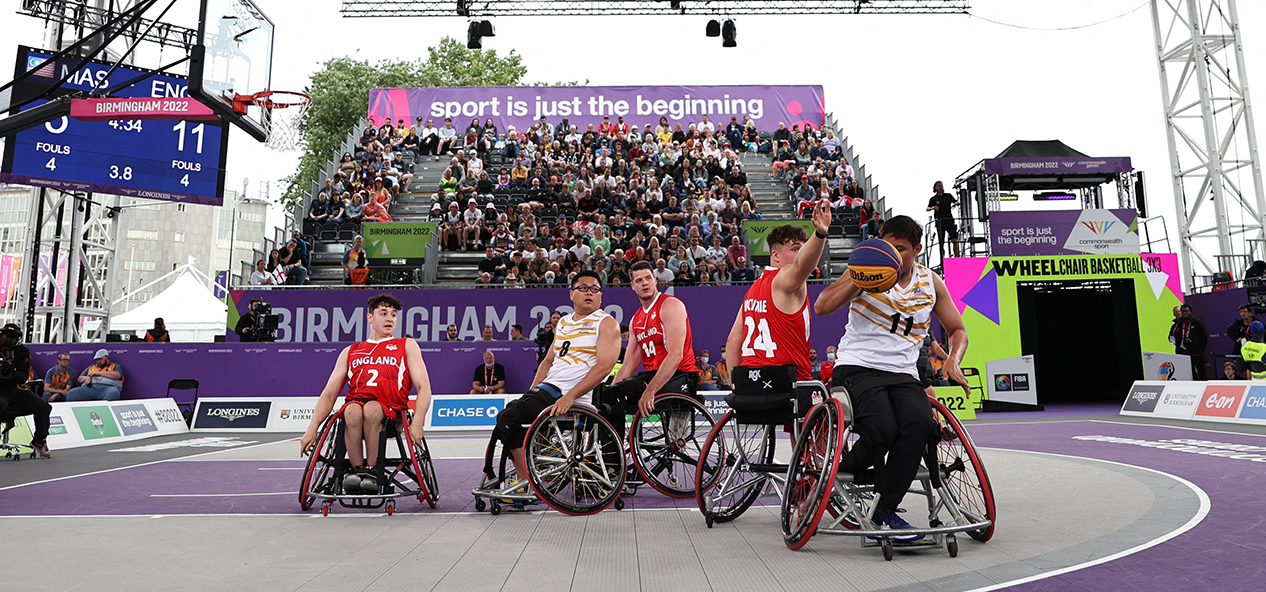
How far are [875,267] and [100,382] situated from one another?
49.7 feet

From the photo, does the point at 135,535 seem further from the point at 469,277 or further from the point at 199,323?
the point at 199,323

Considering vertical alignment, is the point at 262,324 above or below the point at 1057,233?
below

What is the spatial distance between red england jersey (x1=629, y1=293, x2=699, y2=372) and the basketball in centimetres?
227

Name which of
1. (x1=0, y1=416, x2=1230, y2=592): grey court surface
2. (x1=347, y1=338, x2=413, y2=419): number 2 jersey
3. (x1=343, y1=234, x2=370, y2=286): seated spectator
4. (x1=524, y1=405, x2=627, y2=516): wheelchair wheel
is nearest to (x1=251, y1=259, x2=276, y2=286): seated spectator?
(x1=343, y1=234, x2=370, y2=286): seated spectator

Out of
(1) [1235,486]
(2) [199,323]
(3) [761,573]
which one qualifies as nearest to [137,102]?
(3) [761,573]

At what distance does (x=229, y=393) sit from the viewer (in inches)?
596

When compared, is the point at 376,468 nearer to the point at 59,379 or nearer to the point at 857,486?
the point at 857,486

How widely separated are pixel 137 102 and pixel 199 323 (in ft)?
48.2

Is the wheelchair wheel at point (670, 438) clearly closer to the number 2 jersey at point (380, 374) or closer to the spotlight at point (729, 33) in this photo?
the number 2 jersey at point (380, 374)

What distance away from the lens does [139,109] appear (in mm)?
9523

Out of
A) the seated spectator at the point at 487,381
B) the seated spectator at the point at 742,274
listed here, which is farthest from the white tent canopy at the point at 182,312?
the seated spectator at the point at 742,274

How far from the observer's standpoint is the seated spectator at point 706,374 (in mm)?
14672

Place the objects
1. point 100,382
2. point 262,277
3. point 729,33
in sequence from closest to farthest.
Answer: point 100,382
point 262,277
point 729,33

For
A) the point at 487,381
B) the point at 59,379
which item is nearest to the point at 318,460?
the point at 487,381
